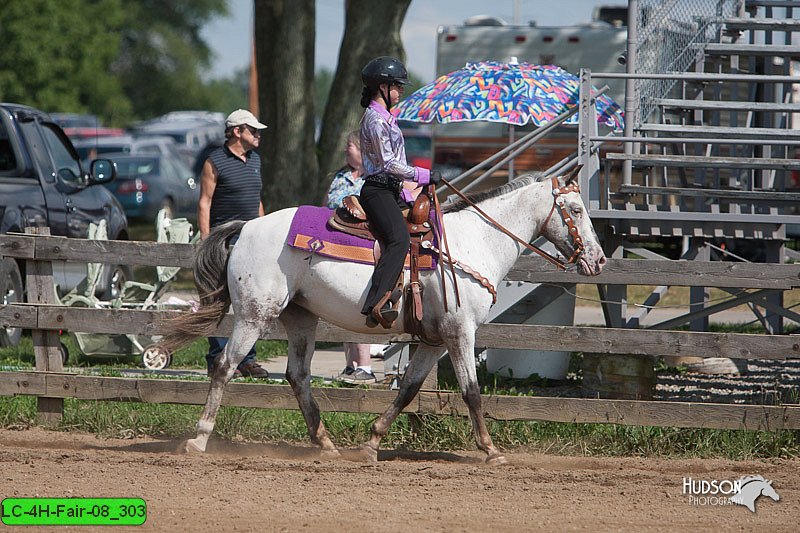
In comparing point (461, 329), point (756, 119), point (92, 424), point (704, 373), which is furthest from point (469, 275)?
point (756, 119)

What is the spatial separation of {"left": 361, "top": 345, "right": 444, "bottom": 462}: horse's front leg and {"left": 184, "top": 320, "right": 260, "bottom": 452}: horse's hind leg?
1.03 m

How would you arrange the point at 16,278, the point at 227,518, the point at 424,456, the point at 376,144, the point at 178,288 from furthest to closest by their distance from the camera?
the point at 178,288, the point at 16,278, the point at 424,456, the point at 376,144, the point at 227,518

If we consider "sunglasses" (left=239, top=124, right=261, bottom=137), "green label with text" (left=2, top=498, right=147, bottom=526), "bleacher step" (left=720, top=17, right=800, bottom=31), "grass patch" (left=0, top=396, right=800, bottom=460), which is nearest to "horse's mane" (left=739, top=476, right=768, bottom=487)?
"grass patch" (left=0, top=396, right=800, bottom=460)

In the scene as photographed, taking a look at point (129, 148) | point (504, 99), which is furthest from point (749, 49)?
point (129, 148)

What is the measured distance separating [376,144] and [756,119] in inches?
269

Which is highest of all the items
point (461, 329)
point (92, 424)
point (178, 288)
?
point (461, 329)

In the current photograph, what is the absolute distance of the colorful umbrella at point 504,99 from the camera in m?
10.6

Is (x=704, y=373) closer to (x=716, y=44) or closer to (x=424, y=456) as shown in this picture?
(x=716, y=44)

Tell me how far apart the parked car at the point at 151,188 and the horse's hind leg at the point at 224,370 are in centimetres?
1918

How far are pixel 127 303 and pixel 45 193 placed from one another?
1.67 metres

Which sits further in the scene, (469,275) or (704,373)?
(704,373)

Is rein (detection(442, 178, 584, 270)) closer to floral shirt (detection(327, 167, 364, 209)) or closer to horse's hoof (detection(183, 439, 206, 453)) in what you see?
floral shirt (detection(327, 167, 364, 209))

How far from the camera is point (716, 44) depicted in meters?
11.0

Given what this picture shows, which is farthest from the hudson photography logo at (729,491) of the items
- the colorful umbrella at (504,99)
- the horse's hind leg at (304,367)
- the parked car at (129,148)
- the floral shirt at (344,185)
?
the parked car at (129,148)
